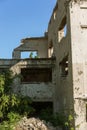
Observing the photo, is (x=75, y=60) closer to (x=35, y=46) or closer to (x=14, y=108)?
(x=14, y=108)

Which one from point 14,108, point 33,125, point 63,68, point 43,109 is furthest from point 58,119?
point 63,68

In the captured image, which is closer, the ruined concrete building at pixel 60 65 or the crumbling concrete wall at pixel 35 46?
the ruined concrete building at pixel 60 65

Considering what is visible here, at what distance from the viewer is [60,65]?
A: 1953 cm

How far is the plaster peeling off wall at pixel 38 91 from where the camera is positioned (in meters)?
20.0

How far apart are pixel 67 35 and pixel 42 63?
13.6 feet

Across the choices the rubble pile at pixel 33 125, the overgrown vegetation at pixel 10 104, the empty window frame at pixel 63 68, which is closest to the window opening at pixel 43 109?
the overgrown vegetation at pixel 10 104

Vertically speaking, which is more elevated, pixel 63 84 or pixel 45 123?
pixel 63 84

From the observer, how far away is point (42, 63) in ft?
67.7

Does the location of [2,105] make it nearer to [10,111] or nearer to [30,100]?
[10,111]

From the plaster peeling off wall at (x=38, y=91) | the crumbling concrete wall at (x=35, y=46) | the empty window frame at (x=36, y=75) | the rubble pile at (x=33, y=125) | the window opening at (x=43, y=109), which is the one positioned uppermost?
the crumbling concrete wall at (x=35, y=46)

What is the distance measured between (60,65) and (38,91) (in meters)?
2.29

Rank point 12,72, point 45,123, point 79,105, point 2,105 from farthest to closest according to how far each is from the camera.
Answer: point 12,72, point 2,105, point 45,123, point 79,105

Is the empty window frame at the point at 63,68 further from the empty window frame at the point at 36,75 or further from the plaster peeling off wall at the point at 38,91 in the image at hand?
the empty window frame at the point at 36,75

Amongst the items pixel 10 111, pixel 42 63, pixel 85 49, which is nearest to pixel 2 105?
pixel 10 111
